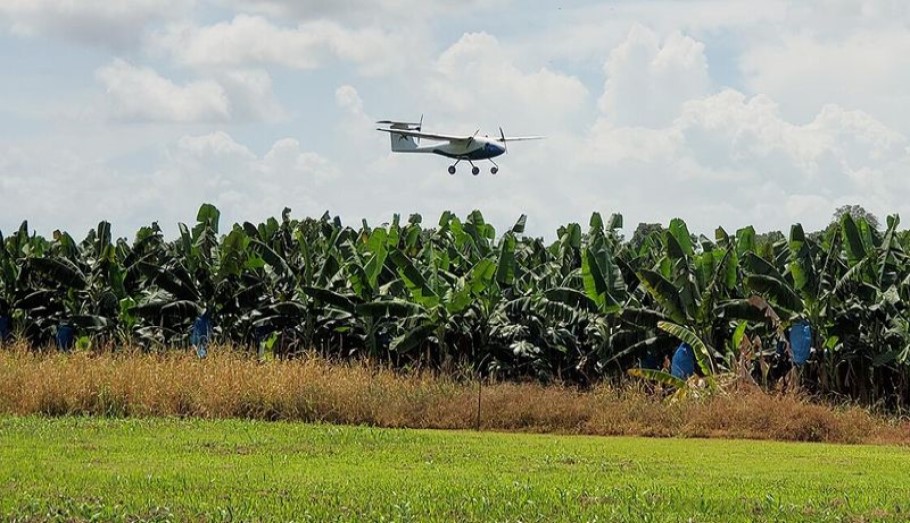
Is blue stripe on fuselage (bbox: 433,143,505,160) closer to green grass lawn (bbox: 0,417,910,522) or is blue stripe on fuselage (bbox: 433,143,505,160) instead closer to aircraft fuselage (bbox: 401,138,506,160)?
aircraft fuselage (bbox: 401,138,506,160)

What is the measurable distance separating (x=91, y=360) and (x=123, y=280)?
8.45m

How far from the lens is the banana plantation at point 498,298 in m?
23.2

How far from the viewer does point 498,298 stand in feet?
85.4

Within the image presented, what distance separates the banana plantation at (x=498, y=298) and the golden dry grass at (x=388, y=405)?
5.43ft

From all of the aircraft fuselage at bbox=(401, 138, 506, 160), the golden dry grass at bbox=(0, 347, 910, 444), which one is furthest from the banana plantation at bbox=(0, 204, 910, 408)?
the aircraft fuselage at bbox=(401, 138, 506, 160)

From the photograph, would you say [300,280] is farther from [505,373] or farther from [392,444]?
[392,444]

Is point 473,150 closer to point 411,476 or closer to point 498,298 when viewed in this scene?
point 498,298

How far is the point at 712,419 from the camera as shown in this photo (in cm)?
1992

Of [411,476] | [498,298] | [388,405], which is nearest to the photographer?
[411,476]

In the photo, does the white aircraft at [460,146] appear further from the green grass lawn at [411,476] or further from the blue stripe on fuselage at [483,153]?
the green grass lawn at [411,476]

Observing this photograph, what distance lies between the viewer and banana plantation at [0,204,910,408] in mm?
23219

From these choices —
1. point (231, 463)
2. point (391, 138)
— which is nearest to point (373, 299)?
point (231, 463)

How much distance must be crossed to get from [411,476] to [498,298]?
12.7m

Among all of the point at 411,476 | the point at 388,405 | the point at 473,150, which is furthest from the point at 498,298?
the point at 473,150
